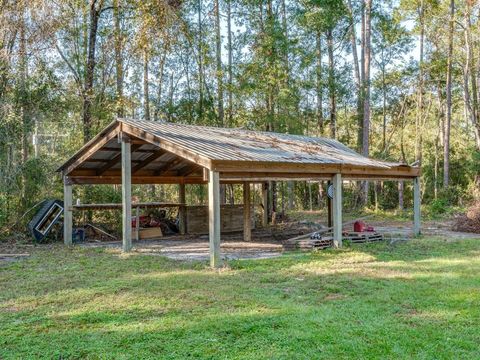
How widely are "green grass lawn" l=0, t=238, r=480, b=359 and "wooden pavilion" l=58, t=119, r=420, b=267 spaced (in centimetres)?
159

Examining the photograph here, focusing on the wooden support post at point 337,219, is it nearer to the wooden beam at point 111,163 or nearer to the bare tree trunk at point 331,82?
the wooden beam at point 111,163

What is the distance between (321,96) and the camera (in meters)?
20.7

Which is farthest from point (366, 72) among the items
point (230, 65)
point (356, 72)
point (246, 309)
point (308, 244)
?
point (246, 309)

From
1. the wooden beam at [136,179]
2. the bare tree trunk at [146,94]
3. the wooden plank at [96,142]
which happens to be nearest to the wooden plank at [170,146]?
the wooden plank at [96,142]

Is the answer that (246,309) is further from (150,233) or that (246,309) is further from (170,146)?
(150,233)

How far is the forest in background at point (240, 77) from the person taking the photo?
13.7 m

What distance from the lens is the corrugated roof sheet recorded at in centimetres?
852

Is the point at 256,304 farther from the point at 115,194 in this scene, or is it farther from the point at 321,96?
the point at 321,96

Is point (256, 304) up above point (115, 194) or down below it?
below

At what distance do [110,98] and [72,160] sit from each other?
232 inches

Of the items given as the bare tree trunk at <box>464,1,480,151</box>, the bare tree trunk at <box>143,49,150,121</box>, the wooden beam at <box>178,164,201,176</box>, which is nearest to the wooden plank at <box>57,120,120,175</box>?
the wooden beam at <box>178,164,201,176</box>

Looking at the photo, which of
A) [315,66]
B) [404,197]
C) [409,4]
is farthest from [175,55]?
[404,197]

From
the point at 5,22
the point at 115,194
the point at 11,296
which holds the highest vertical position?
the point at 5,22

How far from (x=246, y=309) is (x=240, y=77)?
1462 centimetres
